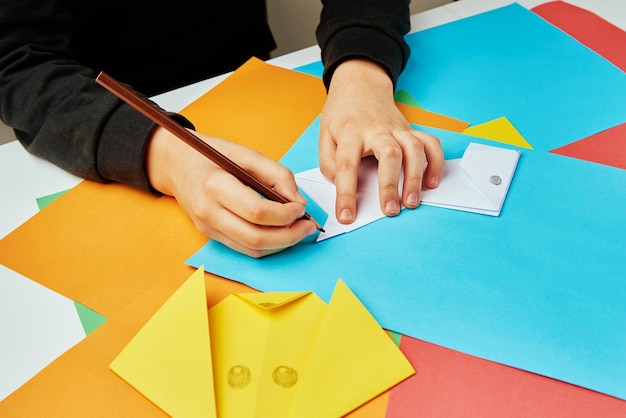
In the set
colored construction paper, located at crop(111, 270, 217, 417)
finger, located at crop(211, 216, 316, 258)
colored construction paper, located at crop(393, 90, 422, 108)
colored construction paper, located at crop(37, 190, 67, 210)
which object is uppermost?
finger, located at crop(211, 216, 316, 258)

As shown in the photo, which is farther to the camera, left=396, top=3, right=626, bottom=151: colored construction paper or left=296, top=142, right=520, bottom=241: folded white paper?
left=396, top=3, right=626, bottom=151: colored construction paper

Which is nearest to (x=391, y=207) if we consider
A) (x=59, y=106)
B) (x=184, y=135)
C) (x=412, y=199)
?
(x=412, y=199)

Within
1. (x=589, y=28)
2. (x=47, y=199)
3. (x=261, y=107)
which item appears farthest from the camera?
(x=589, y=28)

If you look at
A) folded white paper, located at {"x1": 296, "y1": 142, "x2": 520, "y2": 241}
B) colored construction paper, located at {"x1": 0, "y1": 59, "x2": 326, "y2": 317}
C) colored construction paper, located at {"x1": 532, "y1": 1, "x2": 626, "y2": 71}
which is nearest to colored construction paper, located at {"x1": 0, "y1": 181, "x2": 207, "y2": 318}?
colored construction paper, located at {"x1": 0, "y1": 59, "x2": 326, "y2": 317}

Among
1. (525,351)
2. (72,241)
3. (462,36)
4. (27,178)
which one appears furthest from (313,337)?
(462,36)

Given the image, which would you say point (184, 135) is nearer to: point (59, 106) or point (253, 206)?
point (253, 206)

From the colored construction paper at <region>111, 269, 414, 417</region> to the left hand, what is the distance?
5.3 inches

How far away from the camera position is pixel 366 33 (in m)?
0.82

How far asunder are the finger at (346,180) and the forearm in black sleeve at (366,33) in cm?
20

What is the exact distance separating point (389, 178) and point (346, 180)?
1.9 inches

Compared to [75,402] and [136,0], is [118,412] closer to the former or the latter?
[75,402]

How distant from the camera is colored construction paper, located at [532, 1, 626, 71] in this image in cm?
85

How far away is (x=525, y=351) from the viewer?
0.47 metres

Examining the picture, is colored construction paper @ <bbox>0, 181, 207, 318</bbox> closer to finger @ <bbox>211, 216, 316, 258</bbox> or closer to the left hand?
finger @ <bbox>211, 216, 316, 258</bbox>
